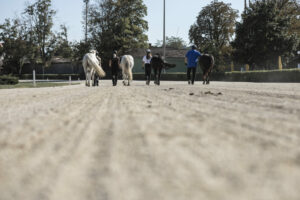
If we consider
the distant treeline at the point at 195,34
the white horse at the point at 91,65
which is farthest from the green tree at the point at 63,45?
the white horse at the point at 91,65

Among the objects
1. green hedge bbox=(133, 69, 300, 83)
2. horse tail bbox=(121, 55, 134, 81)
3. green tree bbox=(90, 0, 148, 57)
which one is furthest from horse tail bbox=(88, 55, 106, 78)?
green tree bbox=(90, 0, 148, 57)

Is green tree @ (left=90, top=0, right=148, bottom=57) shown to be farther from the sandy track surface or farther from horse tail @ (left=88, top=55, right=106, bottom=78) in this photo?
the sandy track surface

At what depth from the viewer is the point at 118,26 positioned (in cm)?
5594

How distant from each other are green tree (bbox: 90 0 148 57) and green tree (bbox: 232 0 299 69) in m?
21.3

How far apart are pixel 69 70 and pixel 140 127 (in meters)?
76.5

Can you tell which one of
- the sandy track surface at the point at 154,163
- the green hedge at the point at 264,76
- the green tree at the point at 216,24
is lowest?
the sandy track surface at the point at 154,163

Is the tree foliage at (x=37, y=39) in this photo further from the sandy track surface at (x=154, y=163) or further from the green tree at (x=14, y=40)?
the sandy track surface at (x=154, y=163)

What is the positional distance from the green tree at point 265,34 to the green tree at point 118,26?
2132cm

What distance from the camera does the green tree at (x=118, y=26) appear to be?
182 feet

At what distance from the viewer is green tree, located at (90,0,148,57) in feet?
182

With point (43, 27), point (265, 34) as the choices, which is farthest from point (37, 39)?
point (265, 34)

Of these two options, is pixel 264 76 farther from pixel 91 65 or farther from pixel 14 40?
pixel 14 40

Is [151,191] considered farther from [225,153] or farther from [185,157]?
[225,153]

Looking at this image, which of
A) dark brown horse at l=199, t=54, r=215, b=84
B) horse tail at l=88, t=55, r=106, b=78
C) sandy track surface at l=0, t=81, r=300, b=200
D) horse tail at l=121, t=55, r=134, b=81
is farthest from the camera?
dark brown horse at l=199, t=54, r=215, b=84
